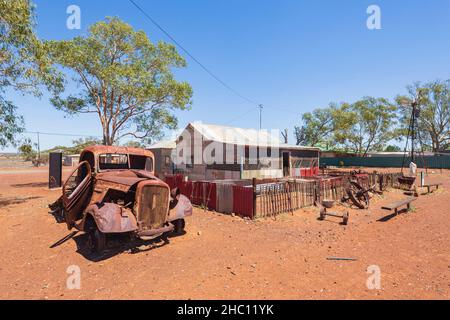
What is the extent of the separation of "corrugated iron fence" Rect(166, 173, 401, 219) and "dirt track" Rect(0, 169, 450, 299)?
97 centimetres

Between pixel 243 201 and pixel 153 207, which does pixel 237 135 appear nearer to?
pixel 243 201

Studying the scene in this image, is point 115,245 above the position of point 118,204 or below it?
below

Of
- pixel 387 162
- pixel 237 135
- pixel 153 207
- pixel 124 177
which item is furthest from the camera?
pixel 387 162

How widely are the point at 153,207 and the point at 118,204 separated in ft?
3.57

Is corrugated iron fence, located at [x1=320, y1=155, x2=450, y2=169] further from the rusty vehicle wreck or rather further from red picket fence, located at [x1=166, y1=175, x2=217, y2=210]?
the rusty vehicle wreck

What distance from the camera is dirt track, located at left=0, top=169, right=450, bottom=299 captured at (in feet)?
13.7

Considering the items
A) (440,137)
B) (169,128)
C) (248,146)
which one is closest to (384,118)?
(440,137)

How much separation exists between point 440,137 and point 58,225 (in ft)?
194

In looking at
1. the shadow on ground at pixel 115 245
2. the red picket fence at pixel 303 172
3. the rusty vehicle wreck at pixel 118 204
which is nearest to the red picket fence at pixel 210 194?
the rusty vehicle wreck at pixel 118 204

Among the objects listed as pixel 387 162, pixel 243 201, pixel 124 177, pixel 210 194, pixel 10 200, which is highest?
pixel 387 162

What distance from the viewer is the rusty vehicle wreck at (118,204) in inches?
223

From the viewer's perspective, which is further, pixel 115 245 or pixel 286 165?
pixel 286 165

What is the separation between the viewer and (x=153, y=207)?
6121mm

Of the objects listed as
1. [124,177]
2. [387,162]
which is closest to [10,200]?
[124,177]
